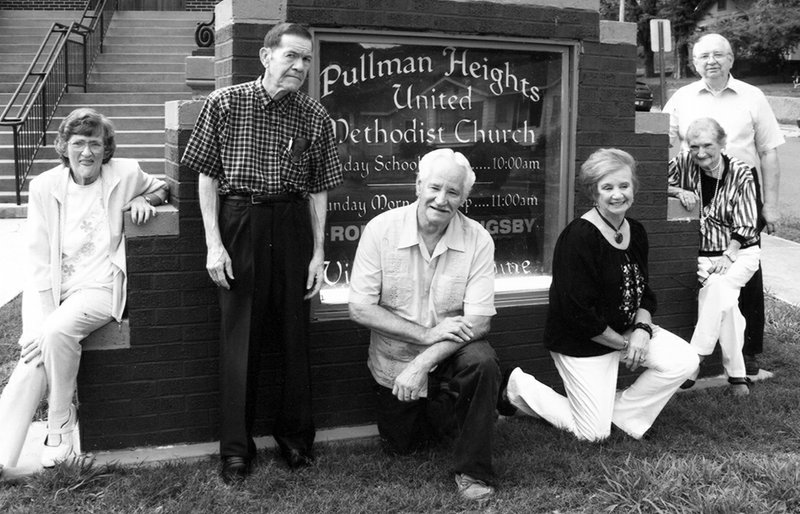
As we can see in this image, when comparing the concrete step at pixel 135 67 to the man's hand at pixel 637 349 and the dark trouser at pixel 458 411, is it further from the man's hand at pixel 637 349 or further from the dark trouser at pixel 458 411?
the man's hand at pixel 637 349

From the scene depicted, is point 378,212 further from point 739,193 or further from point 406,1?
point 739,193

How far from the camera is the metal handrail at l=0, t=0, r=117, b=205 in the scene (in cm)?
1185

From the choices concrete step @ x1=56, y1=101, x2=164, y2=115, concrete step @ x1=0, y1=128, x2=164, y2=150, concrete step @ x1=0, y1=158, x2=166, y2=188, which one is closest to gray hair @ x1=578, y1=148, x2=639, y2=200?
concrete step @ x1=0, y1=158, x2=166, y2=188

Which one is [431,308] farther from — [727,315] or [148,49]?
[148,49]

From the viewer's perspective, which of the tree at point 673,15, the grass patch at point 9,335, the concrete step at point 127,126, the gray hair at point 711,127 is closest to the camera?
the gray hair at point 711,127

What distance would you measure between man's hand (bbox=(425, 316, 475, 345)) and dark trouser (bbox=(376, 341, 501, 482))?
6 cm

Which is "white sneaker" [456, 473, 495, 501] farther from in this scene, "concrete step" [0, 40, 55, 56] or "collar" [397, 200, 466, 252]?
"concrete step" [0, 40, 55, 56]

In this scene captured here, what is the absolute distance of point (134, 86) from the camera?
46.8 feet

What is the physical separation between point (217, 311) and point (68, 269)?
71cm

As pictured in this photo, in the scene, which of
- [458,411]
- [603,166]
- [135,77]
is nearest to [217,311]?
[458,411]

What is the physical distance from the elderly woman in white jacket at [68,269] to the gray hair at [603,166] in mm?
2053

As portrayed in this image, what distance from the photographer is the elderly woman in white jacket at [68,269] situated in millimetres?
3844

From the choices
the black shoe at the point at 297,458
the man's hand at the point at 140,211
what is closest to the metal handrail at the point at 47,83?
the man's hand at the point at 140,211

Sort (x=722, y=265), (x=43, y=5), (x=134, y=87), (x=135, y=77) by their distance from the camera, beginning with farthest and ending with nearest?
(x=43, y=5)
(x=135, y=77)
(x=134, y=87)
(x=722, y=265)
